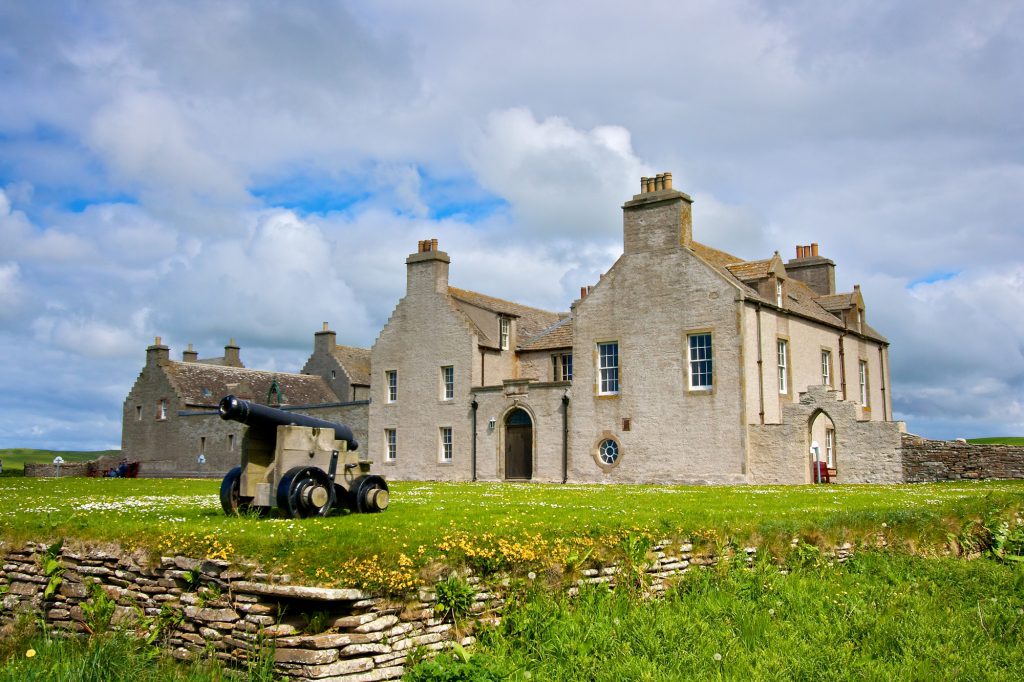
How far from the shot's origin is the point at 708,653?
983 cm

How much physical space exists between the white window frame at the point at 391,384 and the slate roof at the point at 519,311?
460cm

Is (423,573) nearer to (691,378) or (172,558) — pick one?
(172,558)

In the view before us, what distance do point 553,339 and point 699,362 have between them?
8.53 metres

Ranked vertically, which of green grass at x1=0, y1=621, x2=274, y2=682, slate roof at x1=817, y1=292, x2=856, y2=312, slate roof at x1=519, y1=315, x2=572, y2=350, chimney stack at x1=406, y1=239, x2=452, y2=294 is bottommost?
green grass at x1=0, y1=621, x2=274, y2=682

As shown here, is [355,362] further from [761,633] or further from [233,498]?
[761,633]

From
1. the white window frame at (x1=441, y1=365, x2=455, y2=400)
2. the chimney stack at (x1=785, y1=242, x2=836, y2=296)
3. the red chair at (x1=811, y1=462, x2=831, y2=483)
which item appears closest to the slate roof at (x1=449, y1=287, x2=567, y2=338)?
the white window frame at (x1=441, y1=365, x2=455, y2=400)

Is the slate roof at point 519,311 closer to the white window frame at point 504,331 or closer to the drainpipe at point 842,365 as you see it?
the white window frame at point 504,331

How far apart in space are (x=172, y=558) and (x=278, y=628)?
2.06 meters

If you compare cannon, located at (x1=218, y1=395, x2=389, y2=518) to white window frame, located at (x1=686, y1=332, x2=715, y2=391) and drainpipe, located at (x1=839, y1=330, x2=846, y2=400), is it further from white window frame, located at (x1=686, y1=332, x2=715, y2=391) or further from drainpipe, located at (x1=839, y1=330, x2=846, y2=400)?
drainpipe, located at (x1=839, y1=330, x2=846, y2=400)

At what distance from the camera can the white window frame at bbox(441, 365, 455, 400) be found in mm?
37938

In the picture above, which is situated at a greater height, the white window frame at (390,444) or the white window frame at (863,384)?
the white window frame at (863,384)

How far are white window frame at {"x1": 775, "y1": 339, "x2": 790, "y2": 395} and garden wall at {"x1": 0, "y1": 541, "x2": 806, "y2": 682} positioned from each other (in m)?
22.4

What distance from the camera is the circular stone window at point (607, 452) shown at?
32.6 m

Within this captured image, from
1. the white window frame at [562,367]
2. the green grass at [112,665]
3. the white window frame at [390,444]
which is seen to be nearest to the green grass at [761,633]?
the green grass at [112,665]
